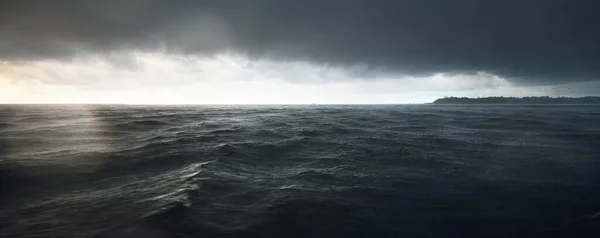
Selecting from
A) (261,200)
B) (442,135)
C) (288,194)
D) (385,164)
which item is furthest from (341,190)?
(442,135)

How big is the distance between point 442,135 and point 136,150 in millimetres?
30562

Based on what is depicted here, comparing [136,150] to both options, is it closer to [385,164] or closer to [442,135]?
[385,164]

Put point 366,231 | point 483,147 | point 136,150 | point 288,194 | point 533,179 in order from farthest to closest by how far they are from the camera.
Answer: point 483,147, point 136,150, point 533,179, point 288,194, point 366,231

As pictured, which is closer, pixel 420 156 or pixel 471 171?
pixel 471 171

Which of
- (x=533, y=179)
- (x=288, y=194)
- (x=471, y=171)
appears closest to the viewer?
(x=288, y=194)

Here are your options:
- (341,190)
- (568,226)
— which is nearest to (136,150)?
(341,190)

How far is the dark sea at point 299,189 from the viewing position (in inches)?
406

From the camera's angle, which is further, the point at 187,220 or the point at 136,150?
the point at 136,150

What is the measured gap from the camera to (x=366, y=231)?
10.3m

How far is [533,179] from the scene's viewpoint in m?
16.4

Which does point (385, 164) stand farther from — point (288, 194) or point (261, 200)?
point (261, 200)

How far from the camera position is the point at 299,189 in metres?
14.5

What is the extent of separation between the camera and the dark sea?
10320 millimetres

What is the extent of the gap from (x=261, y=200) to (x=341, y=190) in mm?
4135
